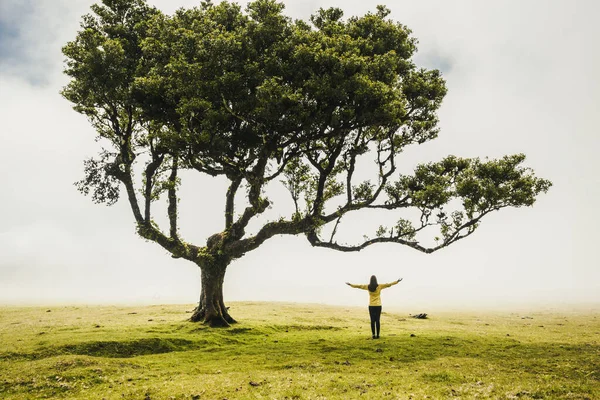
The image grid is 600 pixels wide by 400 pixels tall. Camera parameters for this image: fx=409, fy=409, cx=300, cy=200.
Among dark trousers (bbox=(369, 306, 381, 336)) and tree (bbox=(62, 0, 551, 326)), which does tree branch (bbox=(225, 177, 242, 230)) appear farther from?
dark trousers (bbox=(369, 306, 381, 336))

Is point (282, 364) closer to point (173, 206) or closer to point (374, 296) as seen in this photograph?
point (374, 296)

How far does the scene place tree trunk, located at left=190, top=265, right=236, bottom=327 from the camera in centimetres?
3378

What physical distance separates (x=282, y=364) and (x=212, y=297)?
15430mm

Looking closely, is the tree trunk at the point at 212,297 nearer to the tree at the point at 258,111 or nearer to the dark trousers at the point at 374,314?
the tree at the point at 258,111

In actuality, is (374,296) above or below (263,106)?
below

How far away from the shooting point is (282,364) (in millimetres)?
20375

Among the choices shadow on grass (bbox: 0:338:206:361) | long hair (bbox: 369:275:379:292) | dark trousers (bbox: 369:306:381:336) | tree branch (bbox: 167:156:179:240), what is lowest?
shadow on grass (bbox: 0:338:206:361)

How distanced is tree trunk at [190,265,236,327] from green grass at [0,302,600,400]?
7.90 feet

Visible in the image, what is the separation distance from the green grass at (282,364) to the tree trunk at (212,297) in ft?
7.90

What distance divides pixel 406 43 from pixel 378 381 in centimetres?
2589

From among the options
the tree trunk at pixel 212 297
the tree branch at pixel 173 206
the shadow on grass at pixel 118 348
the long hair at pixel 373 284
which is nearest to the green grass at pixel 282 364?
the shadow on grass at pixel 118 348

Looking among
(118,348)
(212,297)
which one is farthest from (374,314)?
(118,348)

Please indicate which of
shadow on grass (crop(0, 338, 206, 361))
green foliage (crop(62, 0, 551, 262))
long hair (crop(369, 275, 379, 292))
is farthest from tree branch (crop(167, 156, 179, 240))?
long hair (crop(369, 275, 379, 292))

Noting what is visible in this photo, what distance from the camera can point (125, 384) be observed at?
17.3 metres
